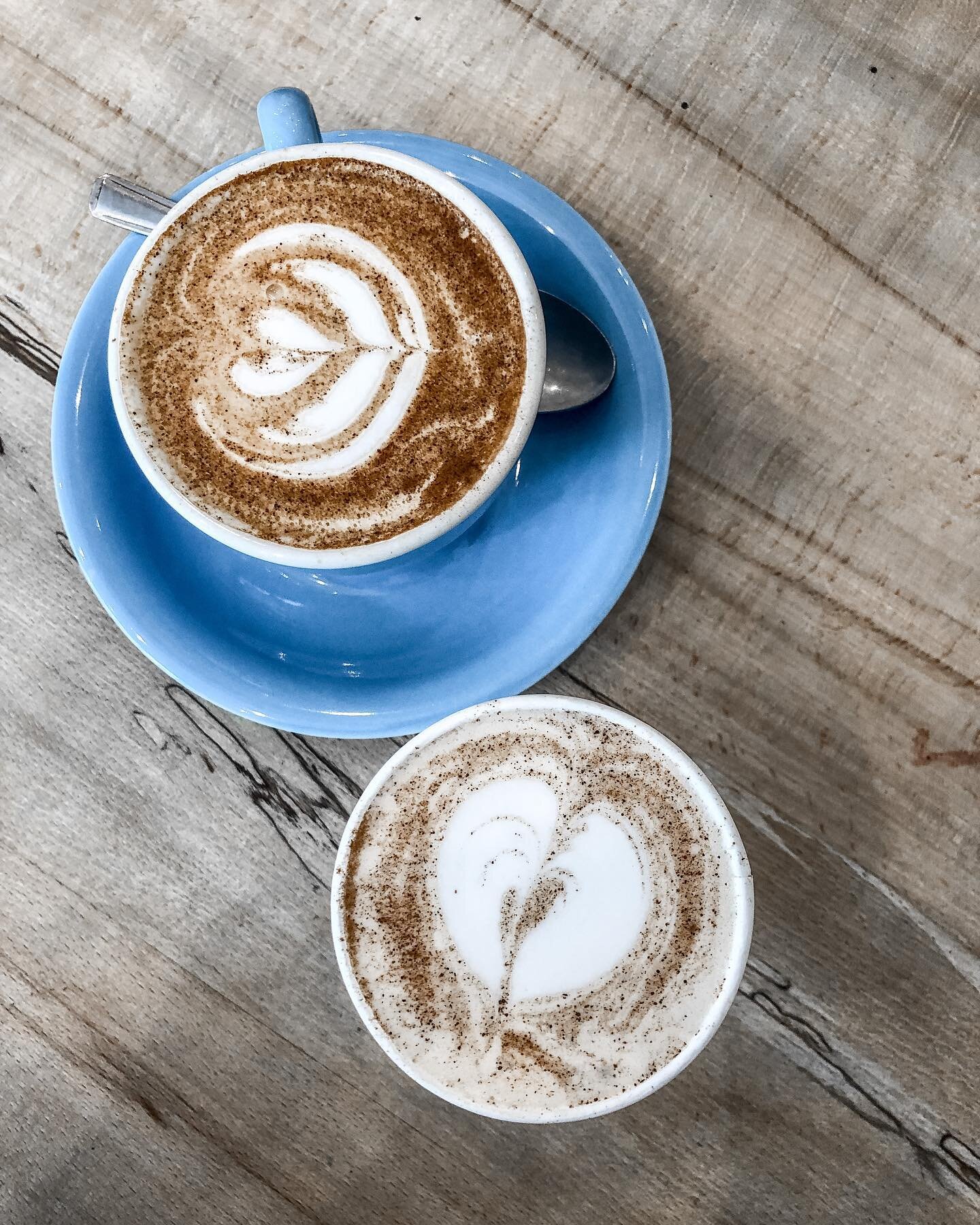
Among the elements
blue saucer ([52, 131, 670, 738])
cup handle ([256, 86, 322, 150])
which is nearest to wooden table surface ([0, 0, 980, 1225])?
blue saucer ([52, 131, 670, 738])

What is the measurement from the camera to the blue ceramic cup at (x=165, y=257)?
0.83 m

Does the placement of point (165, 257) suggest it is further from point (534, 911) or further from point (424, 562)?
point (534, 911)

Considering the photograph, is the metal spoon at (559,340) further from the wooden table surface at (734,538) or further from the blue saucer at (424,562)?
the wooden table surface at (734,538)

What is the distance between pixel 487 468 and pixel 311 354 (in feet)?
0.68

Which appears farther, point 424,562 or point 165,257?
point 424,562

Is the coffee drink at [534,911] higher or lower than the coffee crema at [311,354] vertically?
lower

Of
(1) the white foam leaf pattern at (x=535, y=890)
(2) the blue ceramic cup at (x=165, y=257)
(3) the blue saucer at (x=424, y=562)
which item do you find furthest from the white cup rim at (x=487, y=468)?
(1) the white foam leaf pattern at (x=535, y=890)

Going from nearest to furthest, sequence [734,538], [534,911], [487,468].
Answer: [487,468]
[534,911]
[734,538]

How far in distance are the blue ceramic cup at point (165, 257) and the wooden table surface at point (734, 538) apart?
0.28 m

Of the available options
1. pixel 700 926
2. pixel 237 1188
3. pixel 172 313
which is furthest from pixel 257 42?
pixel 237 1188

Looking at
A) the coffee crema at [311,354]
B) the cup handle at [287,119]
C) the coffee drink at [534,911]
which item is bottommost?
the coffee drink at [534,911]

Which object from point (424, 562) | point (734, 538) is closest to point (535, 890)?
point (424, 562)

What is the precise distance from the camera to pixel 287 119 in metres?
0.85

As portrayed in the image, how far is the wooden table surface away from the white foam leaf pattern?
0.66 ft
